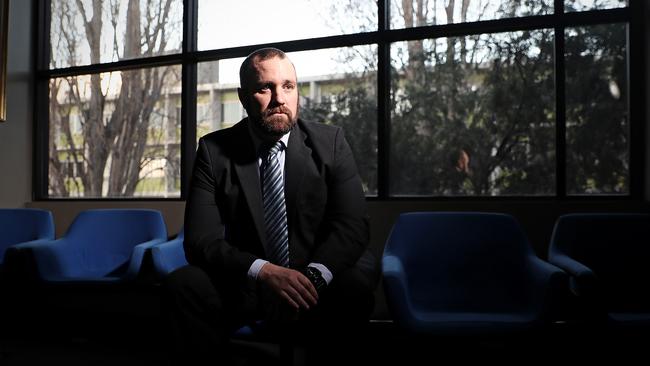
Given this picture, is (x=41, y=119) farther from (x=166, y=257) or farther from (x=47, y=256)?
(x=166, y=257)

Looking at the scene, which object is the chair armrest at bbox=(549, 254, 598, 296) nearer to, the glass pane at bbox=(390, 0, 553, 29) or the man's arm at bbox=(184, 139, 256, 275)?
the man's arm at bbox=(184, 139, 256, 275)

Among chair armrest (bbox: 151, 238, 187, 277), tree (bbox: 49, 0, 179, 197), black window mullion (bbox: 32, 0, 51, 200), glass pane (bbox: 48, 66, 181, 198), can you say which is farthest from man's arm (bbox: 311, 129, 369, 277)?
black window mullion (bbox: 32, 0, 51, 200)

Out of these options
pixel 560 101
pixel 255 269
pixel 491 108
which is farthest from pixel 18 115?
pixel 560 101

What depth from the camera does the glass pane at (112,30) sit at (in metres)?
3.86

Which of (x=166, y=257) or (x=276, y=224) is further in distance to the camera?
(x=166, y=257)

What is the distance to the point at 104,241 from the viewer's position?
3.33 m

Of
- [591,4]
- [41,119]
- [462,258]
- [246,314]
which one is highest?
[591,4]

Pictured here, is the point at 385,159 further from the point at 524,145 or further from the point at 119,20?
the point at 119,20

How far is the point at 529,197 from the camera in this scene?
2.97 meters

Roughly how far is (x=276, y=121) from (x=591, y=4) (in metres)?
1.97

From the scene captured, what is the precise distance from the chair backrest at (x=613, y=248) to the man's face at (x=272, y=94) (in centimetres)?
135

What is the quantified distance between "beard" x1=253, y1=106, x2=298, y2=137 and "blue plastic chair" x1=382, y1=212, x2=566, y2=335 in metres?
0.65

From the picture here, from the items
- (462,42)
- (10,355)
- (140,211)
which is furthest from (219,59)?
(10,355)

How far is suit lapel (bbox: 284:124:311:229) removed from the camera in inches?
75.0
